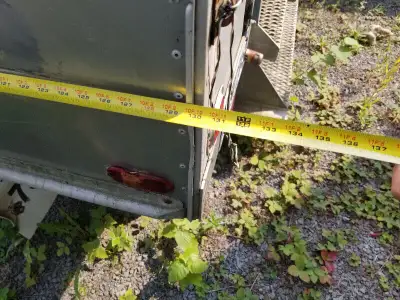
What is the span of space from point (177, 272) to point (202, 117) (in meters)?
1.09

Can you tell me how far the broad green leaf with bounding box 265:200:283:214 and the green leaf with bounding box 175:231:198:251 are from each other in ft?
2.33

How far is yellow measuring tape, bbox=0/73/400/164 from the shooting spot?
4.78 ft

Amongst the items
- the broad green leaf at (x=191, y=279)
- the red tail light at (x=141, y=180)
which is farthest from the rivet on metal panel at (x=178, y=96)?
the broad green leaf at (x=191, y=279)

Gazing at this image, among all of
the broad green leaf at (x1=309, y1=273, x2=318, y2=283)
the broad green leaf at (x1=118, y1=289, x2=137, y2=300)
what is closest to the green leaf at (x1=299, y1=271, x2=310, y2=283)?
the broad green leaf at (x1=309, y1=273, x2=318, y2=283)

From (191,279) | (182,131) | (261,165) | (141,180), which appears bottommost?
(191,279)

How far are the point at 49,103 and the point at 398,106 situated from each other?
318 centimetres

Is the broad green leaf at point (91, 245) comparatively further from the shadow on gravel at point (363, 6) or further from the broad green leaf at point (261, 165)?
the shadow on gravel at point (363, 6)

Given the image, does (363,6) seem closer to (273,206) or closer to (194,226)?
(273,206)

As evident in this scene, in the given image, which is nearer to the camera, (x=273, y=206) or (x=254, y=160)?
(x=273, y=206)

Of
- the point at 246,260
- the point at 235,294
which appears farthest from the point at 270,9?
the point at 235,294

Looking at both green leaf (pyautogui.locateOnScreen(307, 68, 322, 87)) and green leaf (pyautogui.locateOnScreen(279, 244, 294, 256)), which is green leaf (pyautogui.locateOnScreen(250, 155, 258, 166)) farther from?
green leaf (pyautogui.locateOnScreen(307, 68, 322, 87))

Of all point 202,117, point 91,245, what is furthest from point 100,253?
point 202,117

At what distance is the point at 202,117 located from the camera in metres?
1.49

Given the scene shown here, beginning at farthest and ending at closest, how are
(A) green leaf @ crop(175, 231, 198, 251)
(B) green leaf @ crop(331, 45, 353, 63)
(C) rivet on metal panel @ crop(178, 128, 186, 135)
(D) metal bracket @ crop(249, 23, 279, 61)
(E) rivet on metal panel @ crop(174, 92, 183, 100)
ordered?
(B) green leaf @ crop(331, 45, 353, 63) < (D) metal bracket @ crop(249, 23, 279, 61) < (A) green leaf @ crop(175, 231, 198, 251) < (C) rivet on metal panel @ crop(178, 128, 186, 135) < (E) rivet on metal panel @ crop(174, 92, 183, 100)
